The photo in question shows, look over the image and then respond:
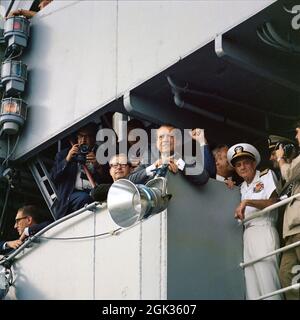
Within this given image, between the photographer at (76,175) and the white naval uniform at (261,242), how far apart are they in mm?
1994

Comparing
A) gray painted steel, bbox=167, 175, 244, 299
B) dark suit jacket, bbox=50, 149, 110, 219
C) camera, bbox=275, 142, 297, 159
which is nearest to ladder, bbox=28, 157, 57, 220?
dark suit jacket, bbox=50, 149, 110, 219

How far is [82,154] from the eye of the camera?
31.4ft

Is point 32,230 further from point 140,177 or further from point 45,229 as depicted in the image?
point 140,177

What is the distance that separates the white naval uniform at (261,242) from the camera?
7.61 m

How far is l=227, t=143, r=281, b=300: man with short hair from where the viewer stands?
A: 25.0 feet

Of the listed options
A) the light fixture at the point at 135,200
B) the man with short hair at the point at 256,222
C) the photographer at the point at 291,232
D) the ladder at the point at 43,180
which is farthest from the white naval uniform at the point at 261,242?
the ladder at the point at 43,180

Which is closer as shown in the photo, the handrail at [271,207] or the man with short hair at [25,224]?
the handrail at [271,207]

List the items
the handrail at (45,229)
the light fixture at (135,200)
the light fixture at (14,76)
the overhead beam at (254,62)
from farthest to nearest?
the light fixture at (14,76)
the handrail at (45,229)
the overhead beam at (254,62)
the light fixture at (135,200)

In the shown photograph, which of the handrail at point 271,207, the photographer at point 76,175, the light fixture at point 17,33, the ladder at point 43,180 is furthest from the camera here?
the light fixture at point 17,33

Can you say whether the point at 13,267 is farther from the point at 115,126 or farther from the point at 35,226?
the point at 115,126

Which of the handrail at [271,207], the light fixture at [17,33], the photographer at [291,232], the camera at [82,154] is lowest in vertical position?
the photographer at [291,232]

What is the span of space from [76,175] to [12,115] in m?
1.49

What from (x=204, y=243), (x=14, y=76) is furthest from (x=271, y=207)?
(x=14, y=76)

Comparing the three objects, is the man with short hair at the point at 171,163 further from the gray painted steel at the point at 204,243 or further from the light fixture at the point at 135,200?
the light fixture at the point at 135,200
